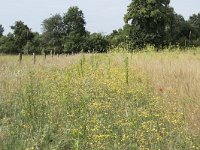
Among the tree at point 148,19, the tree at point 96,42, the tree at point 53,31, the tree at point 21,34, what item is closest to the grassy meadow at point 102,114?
the tree at point 148,19

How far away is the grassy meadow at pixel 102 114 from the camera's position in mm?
5039

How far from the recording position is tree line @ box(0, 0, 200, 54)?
45.4 m

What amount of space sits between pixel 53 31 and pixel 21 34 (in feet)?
19.2

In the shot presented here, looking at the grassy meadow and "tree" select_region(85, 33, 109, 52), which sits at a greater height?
"tree" select_region(85, 33, 109, 52)

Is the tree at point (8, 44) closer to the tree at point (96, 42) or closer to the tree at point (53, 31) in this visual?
the tree at point (53, 31)

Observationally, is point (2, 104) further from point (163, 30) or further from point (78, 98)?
point (163, 30)

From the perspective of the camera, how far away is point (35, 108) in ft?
20.7

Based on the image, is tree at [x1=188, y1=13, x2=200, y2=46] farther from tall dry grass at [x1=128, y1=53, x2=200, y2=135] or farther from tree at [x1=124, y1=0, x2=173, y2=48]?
tall dry grass at [x1=128, y1=53, x2=200, y2=135]

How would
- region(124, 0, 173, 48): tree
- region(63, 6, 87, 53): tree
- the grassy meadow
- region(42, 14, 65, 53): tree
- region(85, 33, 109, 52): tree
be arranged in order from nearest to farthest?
the grassy meadow → region(124, 0, 173, 48): tree → region(85, 33, 109, 52): tree → region(63, 6, 87, 53): tree → region(42, 14, 65, 53): tree

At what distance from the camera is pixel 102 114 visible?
6.09 m

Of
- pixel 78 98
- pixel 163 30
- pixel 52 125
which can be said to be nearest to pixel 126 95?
pixel 78 98

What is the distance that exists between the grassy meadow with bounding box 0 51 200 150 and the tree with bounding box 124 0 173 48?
3514cm

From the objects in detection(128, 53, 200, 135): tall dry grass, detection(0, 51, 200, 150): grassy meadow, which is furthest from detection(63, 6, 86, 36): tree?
detection(0, 51, 200, 150): grassy meadow

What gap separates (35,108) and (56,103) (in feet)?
2.62
